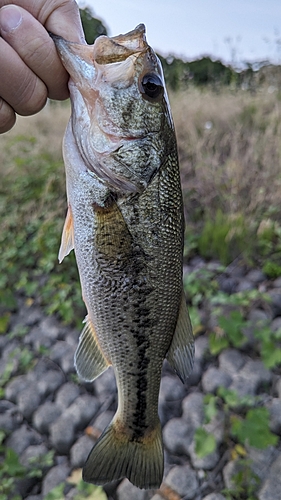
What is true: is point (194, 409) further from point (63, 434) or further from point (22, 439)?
point (22, 439)

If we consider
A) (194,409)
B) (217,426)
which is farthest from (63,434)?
(217,426)

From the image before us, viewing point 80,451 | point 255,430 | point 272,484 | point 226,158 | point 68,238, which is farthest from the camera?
point 226,158

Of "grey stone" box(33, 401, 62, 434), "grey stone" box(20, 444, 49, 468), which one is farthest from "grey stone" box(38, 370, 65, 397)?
"grey stone" box(20, 444, 49, 468)

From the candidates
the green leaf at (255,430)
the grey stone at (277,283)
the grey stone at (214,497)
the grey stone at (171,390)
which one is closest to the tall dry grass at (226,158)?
the grey stone at (277,283)

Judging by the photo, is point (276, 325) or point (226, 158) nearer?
point (276, 325)

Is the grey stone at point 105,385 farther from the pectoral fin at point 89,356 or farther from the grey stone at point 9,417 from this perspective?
the pectoral fin at point 89,356

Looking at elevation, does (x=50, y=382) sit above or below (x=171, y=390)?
below

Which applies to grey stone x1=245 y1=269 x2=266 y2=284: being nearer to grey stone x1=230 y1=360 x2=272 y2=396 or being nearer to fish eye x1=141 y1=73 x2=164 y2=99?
grey stone x1=230 y1=360 x2=272 y2=396
